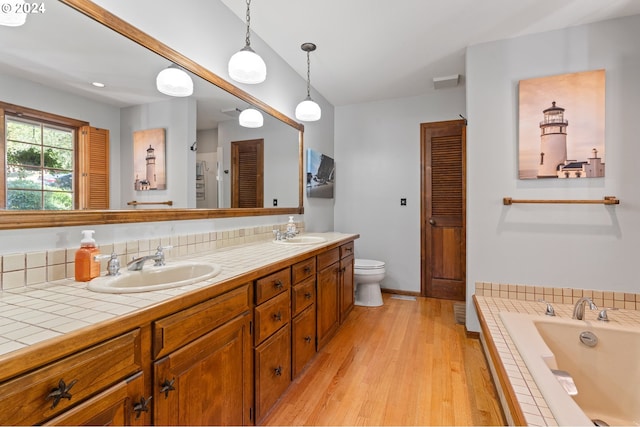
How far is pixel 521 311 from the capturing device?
6.84ft

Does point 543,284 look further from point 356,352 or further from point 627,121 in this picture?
point 356,352

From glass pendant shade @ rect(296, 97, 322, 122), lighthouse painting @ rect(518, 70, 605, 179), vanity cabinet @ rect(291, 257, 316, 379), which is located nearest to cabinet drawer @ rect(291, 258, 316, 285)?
vanity cabinet @ rect(291, 257, 316, 379)

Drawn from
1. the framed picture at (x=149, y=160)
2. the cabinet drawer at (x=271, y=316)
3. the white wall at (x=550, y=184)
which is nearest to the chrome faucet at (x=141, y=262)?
the framed picture at (x=149, y=160)

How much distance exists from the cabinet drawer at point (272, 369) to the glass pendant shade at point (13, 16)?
152 centimetres

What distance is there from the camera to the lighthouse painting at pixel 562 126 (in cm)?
216

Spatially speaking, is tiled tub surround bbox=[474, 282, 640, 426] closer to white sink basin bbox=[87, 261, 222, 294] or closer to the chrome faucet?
white sink basin bbox=[87, 261, 222, 294]

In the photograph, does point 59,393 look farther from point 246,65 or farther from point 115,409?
point 246,65

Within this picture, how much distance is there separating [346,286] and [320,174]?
135 cm

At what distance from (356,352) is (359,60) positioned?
2497 mm

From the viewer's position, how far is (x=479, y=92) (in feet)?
8.10

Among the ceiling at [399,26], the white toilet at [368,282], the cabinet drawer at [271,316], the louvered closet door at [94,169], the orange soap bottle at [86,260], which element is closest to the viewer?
the orange soap bottle at [86,260]

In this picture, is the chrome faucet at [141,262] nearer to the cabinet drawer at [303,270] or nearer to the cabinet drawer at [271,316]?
the cabinet drawer at [271,316]

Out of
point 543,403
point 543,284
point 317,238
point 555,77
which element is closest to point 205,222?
point 317,238

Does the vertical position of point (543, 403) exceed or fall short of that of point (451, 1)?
it falls short
